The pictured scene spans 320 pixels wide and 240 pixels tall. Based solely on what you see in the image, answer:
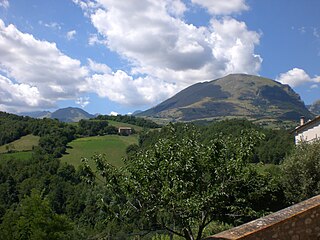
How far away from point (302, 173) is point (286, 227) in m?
15.4

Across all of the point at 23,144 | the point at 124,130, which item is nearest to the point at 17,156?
the point at 23,144

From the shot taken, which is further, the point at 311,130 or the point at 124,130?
the point at 124,130

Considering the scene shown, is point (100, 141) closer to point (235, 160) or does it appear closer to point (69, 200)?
point (69, 200)

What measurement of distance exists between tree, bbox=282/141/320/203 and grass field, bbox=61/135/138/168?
88158 millimetres

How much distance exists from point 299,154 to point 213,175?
10.9 metres

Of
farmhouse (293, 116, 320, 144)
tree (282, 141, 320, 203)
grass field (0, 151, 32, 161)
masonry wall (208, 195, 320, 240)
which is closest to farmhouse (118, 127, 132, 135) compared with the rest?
grass field (0, 151, 32, 161)

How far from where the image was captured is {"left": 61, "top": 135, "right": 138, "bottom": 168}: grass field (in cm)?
11512

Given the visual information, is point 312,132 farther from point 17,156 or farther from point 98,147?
point 17,156

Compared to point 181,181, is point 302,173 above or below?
below

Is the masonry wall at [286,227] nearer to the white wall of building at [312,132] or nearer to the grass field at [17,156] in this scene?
the white wall of building at [312,132]

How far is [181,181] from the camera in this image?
11.8 meters

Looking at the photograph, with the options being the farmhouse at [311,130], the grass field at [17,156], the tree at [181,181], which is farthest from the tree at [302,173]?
the grass field at [17,156]

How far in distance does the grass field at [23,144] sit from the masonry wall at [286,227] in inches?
5039

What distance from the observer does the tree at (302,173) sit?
20.4m
